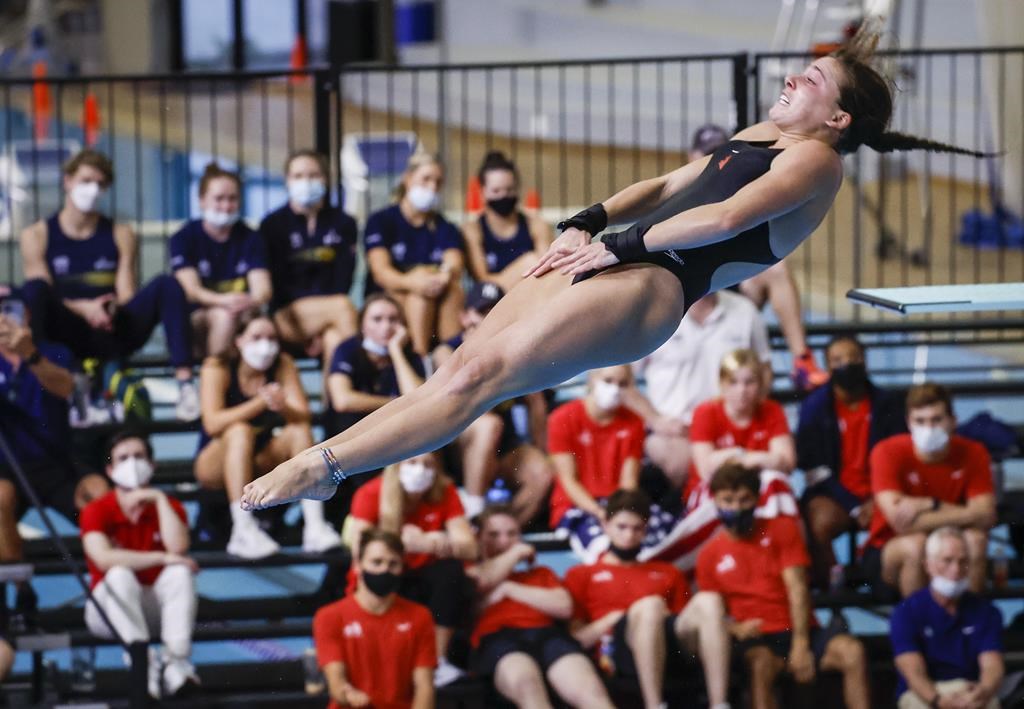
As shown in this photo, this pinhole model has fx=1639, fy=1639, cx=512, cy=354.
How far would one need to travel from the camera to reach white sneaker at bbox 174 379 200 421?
698cm

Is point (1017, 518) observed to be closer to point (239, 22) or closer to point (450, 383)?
point (450, 383)

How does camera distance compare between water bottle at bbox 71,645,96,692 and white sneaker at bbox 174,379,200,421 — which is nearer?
water bottle at bbox 71,645,96,692

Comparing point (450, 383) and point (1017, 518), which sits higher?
point (450, 383)

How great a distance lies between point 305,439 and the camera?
22.1 ft

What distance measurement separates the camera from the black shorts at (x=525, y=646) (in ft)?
20.6

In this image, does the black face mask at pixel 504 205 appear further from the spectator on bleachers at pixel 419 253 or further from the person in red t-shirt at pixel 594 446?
the person in red t-shirt at pixel 594 446

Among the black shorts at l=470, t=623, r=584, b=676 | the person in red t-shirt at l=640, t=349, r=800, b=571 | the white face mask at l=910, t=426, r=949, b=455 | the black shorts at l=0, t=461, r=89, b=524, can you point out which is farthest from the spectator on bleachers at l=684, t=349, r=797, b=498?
the black shorts at l=0, t=461, r=89, b=524

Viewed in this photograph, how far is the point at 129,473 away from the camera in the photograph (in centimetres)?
639

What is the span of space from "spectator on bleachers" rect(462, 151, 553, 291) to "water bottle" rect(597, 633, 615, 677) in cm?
175

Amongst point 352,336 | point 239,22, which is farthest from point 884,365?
point 239,22

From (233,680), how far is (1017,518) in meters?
3.43

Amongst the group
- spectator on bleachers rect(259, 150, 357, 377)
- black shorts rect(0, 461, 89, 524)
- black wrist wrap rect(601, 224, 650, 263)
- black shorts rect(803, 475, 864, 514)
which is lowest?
black shorts rect(803, 475, 864, 514)

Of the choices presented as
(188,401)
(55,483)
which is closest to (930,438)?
(188,401)

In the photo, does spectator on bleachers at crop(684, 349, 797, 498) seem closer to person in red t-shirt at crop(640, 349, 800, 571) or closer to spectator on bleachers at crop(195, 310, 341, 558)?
person in red t-shirt at crop(640, 349, 800, 571)
